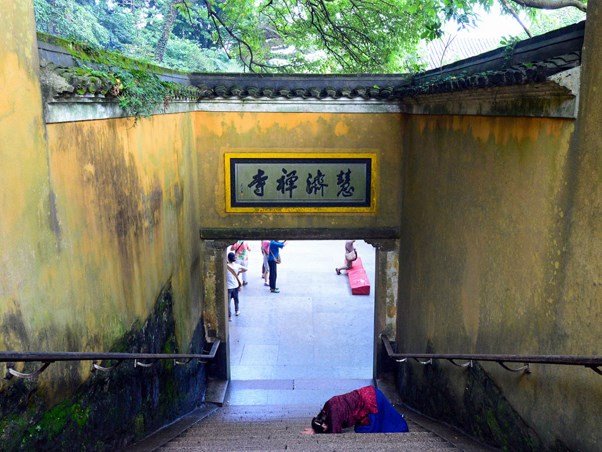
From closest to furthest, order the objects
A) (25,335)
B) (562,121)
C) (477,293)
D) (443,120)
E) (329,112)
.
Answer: (25,335), (562,121), (477,293), (443,120), (329,112)

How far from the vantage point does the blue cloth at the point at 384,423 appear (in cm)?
611

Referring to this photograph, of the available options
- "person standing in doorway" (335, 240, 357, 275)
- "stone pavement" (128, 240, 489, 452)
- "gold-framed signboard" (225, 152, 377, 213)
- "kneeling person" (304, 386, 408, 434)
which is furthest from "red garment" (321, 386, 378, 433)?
"person standing in doorway" (335, 240, 357, 275)

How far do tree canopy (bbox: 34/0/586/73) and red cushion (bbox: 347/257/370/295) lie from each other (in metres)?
4.85

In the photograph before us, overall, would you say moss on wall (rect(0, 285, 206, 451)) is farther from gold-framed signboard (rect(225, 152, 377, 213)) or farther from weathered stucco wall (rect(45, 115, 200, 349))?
gold-framed signboard (rect(225, 152, 377, 213))

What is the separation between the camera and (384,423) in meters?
6.14

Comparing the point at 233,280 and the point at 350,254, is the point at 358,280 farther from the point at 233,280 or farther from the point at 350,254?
the point at 233,280

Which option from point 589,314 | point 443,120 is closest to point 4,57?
point 589,314

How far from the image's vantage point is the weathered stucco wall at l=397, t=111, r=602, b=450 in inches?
146

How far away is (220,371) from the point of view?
30.7 ft

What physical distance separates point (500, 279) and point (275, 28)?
33.3ft

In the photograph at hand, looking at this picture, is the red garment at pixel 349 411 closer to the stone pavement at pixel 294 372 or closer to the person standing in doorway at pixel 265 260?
the stone pavement at pixel 294 372

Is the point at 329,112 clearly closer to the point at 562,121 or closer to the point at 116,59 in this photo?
the point at 116,59

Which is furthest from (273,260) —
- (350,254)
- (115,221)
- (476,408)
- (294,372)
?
(115,221)

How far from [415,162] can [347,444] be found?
12.9 ft
